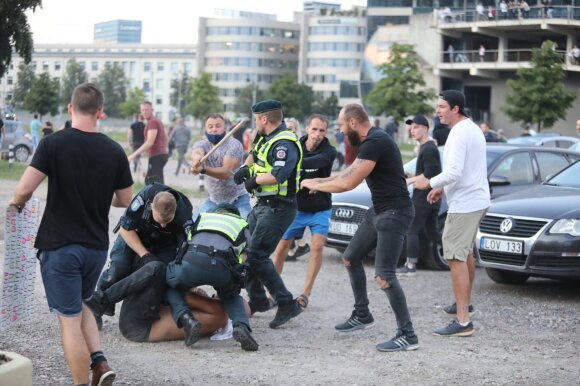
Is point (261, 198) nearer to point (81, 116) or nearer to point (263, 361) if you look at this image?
point (263, 361)

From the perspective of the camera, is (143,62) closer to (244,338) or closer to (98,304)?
(98,304)

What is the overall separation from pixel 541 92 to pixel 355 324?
46.6 metres

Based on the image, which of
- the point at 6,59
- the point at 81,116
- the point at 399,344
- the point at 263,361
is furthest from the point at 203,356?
the point at 6,59

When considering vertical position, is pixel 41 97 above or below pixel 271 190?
below

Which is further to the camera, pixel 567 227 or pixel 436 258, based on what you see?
pixel 436 258

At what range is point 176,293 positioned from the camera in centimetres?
757

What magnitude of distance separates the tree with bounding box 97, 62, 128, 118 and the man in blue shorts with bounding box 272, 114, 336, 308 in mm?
111148

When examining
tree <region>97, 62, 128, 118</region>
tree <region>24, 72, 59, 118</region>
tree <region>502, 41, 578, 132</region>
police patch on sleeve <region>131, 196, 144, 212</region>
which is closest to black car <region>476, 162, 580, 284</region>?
police patch on sleeve <region>131, 196, 144, 212</region>

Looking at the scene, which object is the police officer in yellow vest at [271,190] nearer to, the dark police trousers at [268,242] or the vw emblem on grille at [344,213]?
the dark police trousers at [268,242]

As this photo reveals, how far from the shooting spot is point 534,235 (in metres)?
9.94

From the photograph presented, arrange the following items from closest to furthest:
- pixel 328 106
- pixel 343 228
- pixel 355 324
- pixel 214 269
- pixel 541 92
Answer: pixel 214 269, pixel 355 324, pixel 343 228, pixel 541 92, pixel 328 106

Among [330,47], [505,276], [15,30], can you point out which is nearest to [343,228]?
[505,276]

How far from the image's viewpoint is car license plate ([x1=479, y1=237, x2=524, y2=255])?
9.99m

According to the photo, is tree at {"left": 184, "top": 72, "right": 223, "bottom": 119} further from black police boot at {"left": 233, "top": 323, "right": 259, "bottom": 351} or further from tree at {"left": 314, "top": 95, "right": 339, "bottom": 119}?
black police boot at {"left": 233, "top": 323, "right": 259, "bottom": 351}
